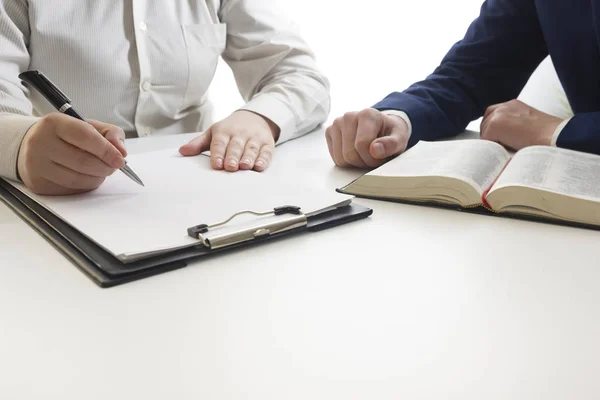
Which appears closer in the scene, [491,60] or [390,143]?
[390,143]

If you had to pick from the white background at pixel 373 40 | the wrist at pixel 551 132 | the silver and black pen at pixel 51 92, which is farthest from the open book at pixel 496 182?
the white background at pixel 373 40

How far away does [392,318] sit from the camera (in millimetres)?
455

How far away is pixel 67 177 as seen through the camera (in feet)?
2.20

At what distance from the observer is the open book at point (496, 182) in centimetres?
67

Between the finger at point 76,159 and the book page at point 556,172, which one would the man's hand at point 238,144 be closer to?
the finger at point 76,159

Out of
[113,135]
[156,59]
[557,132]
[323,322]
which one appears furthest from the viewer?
[156,59]

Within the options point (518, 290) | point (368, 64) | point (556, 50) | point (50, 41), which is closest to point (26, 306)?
point (518, 290)

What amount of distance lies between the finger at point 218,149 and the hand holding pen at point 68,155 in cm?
14

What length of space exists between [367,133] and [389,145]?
0.04m

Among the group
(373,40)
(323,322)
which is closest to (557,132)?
(323,322)

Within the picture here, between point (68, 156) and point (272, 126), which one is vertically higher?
point (68, 156)

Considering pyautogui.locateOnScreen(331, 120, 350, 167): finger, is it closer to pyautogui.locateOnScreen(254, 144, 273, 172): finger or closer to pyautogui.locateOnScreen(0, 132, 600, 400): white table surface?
pyautogui.locateOnScreen(254, 144, 273, 172): finger

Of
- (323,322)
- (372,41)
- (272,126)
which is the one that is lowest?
(372,41)

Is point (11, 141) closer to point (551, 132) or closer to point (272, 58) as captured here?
point (272, 58)
